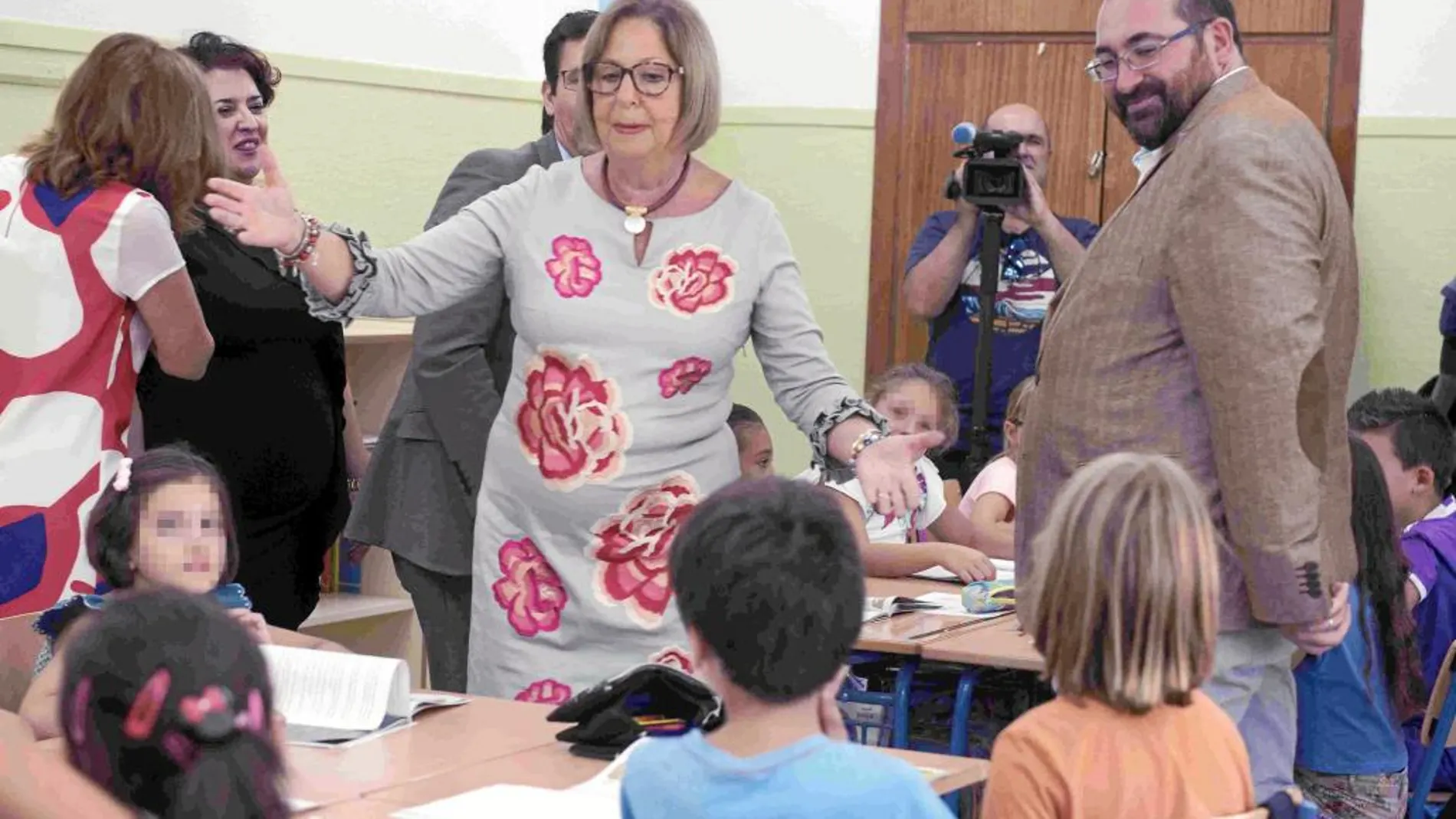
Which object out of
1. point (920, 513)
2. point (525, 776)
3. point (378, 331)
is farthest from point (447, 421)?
point (920, 513)

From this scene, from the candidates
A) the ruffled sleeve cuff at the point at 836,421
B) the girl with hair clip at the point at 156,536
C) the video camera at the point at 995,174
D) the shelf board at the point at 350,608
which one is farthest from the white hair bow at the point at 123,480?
the video camera at the point at 995,174

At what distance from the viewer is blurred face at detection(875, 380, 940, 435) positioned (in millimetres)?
4445

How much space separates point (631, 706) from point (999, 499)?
2298 millimetres

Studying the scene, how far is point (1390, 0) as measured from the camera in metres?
6.00

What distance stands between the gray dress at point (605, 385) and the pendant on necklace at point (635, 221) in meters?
0.02

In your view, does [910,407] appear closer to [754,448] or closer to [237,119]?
[754,448]

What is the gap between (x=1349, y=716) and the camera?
330 centimetres

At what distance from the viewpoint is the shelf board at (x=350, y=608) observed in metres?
4.52

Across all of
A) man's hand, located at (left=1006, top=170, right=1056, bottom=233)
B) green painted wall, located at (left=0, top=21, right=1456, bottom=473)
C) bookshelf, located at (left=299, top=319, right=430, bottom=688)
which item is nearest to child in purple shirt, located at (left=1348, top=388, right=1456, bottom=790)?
man's hand, located at (left=1006, top=170, right=1056, bottom=233)

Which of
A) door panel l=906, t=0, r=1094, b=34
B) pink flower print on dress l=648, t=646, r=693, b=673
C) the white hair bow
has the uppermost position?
door panel l=906, t=0, r=1094, b=34

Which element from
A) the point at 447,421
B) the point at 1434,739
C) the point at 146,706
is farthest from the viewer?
the point at 1434,739

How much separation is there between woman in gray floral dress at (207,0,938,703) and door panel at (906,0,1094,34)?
3.69 m

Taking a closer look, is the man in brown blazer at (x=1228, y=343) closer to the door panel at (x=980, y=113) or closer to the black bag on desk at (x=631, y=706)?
the black bag on desk at (x=631, y=706)

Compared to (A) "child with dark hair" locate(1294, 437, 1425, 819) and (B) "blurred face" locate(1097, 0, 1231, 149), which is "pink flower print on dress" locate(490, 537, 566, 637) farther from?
(A) "child with dark hair" locate(1294, 437, 1425, 819)
